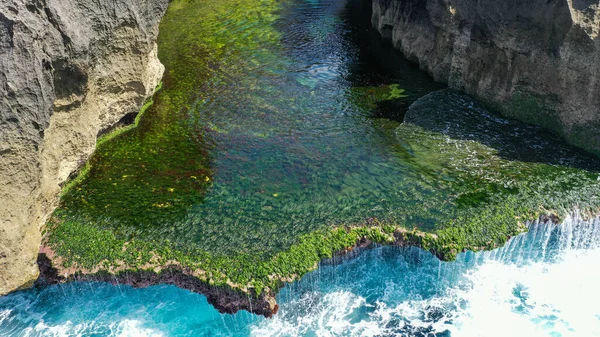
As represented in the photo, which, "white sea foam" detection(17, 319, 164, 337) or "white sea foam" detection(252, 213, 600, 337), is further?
"white sea foam" detection(252, 213, 600, 337)

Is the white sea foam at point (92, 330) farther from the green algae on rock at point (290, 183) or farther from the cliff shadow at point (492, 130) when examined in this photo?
the cliff shadow at point (492, 130)

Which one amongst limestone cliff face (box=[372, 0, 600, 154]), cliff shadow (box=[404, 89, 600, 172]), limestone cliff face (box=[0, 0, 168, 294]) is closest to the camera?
limestone cliff face (box=[0, 0, 168, 294])

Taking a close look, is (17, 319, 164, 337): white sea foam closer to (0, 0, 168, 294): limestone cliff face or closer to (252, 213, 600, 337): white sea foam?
(0, 0, 168, 294): limestone cliff face

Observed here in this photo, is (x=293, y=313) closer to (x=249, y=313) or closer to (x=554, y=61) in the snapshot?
(x=249, y=313)

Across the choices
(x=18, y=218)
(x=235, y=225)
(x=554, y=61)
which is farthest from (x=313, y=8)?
(x=18, y=218)

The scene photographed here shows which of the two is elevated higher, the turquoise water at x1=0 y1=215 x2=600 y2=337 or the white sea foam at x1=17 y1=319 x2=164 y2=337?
the turquoise water at x1=0 y1=215 x2=600 y2=337

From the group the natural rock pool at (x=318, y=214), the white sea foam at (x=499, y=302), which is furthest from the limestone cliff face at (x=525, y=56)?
the white sea foam at (x=499, y=302)

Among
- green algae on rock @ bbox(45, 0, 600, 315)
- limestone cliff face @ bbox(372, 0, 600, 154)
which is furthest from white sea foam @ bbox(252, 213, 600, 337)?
limestone cliff face @ bbox(372, 0, 600, 154)
